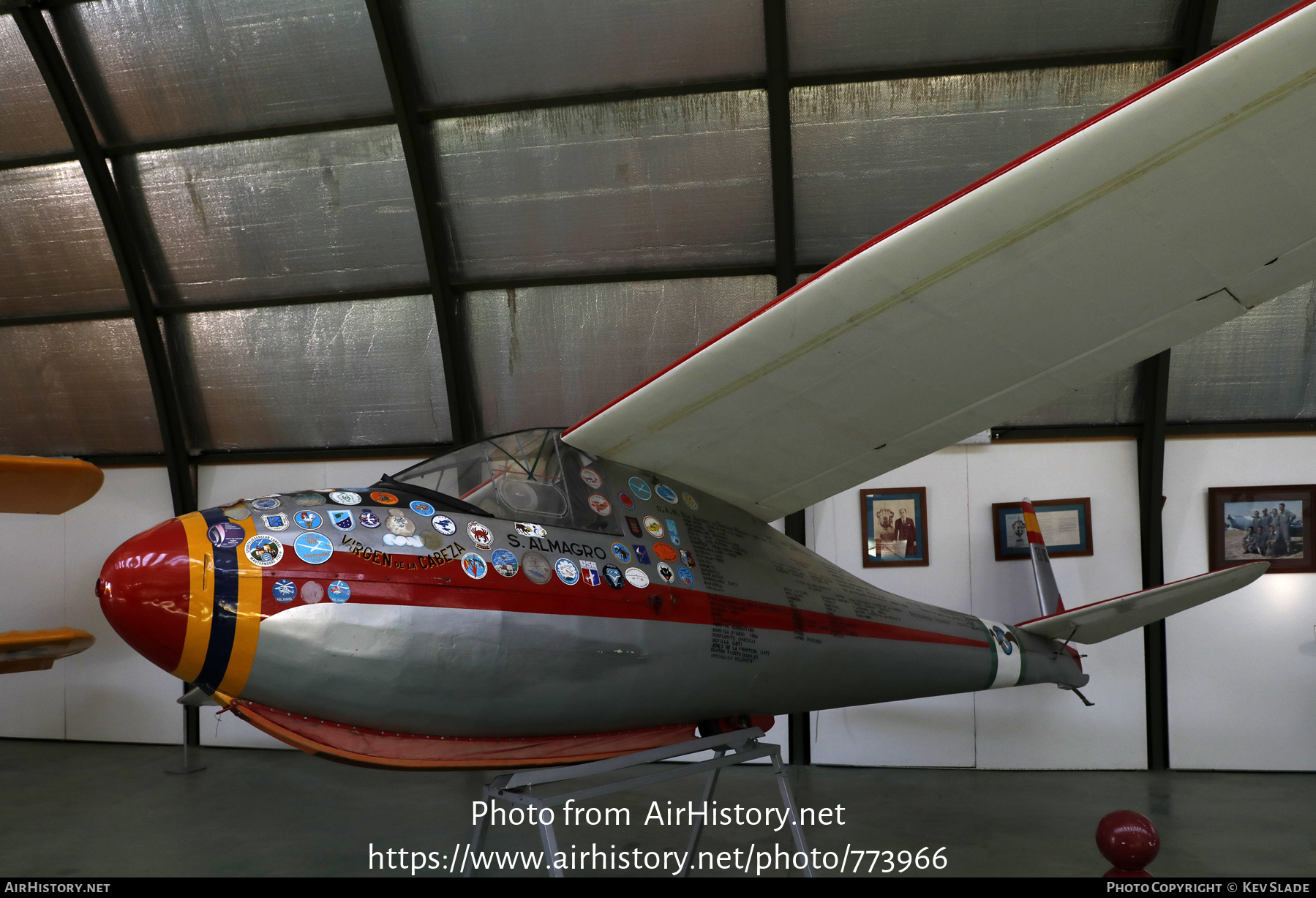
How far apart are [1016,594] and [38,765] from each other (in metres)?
9.80

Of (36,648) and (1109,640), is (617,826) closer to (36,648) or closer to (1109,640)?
(1109,640)

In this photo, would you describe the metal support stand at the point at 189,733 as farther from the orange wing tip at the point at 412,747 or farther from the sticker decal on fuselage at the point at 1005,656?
the sticker decal on fuselage at the point at 1005,656

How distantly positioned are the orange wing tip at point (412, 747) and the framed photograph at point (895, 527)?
16.1ft

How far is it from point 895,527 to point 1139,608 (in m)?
2.56

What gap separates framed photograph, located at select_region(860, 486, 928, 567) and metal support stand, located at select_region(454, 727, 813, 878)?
390 cm

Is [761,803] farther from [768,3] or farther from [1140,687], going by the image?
[768,3]

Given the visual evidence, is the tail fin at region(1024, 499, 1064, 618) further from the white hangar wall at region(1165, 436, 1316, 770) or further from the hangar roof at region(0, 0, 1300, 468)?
the white hangar wall at region(1165, 436, 1316, 770)

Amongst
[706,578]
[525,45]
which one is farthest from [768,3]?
[706,578]

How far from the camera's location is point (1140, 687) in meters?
7.15

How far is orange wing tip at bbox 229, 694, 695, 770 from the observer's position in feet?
8.74

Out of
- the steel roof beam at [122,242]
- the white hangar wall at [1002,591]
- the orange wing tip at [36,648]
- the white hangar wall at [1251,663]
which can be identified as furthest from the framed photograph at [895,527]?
the orange wing tip at [36,648]

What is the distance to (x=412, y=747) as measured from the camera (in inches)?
111

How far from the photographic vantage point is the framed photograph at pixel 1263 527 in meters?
7.14

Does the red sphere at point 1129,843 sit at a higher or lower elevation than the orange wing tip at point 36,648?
lower
